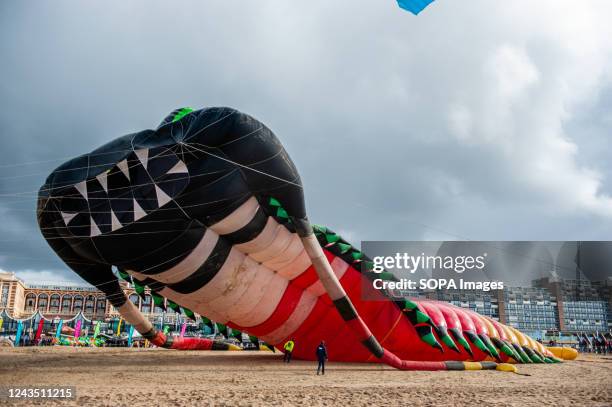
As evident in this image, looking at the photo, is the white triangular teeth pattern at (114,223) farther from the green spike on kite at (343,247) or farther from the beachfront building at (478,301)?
the beachfront building at (478,301)

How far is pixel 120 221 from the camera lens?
38.9 feet

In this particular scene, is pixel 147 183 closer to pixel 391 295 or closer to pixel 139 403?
pixel 139 403

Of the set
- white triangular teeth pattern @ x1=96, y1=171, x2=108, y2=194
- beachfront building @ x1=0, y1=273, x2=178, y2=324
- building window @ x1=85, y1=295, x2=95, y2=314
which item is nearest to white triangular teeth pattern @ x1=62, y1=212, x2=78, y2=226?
white triangular teeth pattern @ x1=96, y1=171, x2=108, y2=194

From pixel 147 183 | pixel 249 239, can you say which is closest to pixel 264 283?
pixel 249 239

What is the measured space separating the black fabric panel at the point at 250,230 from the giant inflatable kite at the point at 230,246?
0.10 ft

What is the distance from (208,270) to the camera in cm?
1380

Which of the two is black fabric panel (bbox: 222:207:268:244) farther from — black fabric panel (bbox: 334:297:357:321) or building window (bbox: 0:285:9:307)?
building window (bbox: 0:285:9:307)

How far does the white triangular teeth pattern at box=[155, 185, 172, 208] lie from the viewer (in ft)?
39.1

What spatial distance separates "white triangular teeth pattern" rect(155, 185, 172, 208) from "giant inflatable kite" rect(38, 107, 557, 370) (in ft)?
0.08

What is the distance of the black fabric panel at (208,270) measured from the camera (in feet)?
44.9

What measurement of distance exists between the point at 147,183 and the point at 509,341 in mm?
14907

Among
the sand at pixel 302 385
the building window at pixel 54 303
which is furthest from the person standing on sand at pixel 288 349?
the building window at pixel 54 303

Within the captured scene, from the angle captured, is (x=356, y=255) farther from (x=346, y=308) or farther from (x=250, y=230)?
(x=250, y=230)

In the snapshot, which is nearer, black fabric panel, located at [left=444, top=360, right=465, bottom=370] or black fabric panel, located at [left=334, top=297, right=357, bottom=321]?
black fabric panel, located at [left=334, top=297, right=357, bottom=321]
